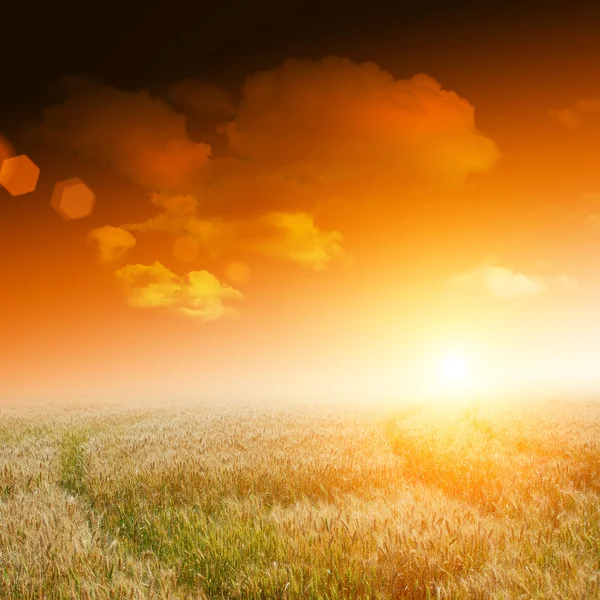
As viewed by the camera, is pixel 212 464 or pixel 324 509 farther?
pixel 212 464

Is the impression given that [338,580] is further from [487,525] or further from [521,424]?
[521,424]

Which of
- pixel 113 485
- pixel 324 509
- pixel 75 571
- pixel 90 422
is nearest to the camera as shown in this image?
pixel 75 571

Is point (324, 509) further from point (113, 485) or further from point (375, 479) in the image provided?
point (113, 485)

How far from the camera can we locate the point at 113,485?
6355mm

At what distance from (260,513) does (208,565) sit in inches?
42.8

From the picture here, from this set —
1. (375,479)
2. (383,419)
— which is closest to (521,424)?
(383,419)

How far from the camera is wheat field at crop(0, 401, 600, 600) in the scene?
346 centimetres

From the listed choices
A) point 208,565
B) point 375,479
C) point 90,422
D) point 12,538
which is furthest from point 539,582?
point 90,422

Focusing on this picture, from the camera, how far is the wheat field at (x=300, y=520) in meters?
3.46

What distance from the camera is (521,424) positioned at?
12.6 m

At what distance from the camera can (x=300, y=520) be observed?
4516 millimetres

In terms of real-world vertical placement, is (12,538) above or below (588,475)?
above

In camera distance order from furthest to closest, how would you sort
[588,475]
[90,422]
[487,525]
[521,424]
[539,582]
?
[90,422] → [521,424] → [588,475] → [487,525] → [539,582]

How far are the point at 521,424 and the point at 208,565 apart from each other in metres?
11.2
